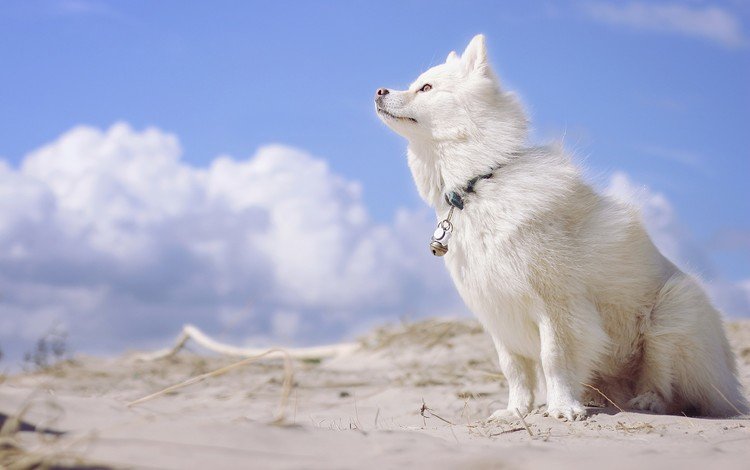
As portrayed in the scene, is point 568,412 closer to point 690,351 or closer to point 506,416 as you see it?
point 506,416

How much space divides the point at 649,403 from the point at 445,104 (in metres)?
1.98

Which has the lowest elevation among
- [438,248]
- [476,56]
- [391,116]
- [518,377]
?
[518,377]

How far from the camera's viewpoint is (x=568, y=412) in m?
3.94

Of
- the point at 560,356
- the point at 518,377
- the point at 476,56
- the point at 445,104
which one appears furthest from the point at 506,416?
the point at 476,56

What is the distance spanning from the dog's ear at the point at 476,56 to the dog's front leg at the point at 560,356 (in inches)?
57.3

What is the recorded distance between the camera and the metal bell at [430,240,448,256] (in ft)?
14.0

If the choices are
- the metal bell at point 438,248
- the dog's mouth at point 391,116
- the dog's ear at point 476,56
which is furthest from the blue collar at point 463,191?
the dog's ear at point 476,56

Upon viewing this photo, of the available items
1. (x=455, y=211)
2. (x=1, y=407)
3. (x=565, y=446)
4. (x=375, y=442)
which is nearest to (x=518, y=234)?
(x=455, y=211)

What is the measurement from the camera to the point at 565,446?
311 cm

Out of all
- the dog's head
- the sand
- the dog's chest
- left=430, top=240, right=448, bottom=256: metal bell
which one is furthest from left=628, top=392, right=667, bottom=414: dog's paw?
the dog's head

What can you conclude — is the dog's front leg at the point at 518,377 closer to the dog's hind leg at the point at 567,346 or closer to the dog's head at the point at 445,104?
the dog's hind leg at the point at 567,346

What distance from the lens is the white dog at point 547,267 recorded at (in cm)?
407

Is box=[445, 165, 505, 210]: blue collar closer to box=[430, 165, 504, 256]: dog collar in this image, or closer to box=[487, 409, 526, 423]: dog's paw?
box=[430, 165, 504, 256]: dog collar

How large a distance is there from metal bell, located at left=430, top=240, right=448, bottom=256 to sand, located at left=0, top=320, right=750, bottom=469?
0.82 metres
